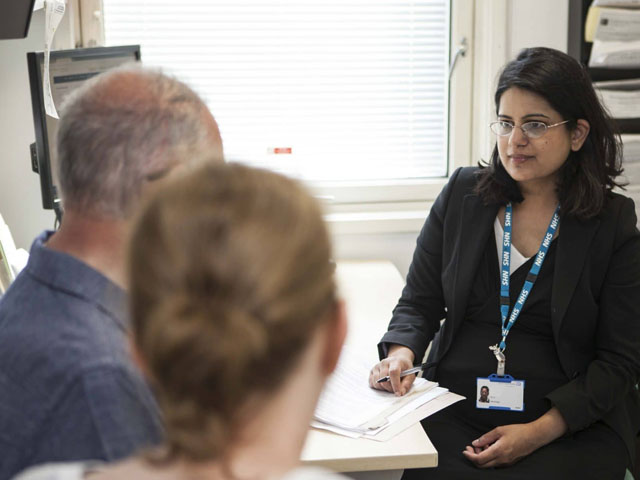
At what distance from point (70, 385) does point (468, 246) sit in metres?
1.44

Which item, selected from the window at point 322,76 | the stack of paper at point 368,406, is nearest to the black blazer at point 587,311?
the stack of paper at point 368,406

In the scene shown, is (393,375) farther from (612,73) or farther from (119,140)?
(612,73)

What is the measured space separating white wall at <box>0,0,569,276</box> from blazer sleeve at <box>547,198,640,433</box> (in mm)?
1154

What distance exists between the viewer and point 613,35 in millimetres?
2832

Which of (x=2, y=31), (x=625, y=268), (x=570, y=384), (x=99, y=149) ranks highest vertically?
(x=2, y=31)

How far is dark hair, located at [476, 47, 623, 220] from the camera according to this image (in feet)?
6.69

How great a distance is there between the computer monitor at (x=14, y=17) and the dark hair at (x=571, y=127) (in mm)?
1247

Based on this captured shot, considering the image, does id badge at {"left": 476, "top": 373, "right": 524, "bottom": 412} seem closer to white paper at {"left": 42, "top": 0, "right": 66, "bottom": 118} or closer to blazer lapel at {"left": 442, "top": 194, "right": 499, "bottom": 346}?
blazer lapel at {"left": 442, "top": 194, "right": 499, "bottom": 346}

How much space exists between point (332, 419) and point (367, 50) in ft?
6.31

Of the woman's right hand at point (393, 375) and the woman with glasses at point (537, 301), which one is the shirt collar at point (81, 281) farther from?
the woman with glasses at point (537, 301)

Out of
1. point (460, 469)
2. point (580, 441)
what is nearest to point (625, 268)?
point (580, 441)

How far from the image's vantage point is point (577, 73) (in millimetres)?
2061

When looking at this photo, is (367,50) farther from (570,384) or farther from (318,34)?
(570,384)

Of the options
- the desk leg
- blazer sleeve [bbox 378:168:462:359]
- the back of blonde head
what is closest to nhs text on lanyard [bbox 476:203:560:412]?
blazer sleeve [bbox 378:168:462:359]
